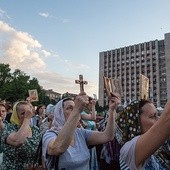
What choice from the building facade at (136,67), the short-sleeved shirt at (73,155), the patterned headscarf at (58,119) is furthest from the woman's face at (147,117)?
the building facade at (136,67)

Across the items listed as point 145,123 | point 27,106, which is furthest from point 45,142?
point 27,106

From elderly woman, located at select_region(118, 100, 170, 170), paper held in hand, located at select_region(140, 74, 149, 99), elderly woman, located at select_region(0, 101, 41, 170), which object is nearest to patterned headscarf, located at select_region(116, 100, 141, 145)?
elderly woman, located at select_region(118, 100, 170, 170)

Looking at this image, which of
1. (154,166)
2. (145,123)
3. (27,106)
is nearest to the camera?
(154,166)

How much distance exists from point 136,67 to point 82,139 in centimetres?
13128

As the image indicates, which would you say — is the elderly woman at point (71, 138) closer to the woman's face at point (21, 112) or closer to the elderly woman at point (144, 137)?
the elderly woman at point (144, 137)

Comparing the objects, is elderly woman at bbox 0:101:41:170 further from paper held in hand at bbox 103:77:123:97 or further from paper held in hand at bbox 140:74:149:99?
paper held in hand at bbox 140:74:149:99

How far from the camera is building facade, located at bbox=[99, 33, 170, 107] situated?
398 ft

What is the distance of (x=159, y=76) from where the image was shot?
121688 mm

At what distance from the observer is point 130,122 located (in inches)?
109

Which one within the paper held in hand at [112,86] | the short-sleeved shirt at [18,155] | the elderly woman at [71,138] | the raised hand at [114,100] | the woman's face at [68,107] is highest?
the paper held in hand at [112,86]

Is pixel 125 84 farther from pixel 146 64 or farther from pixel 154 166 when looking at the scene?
pixel 154 166

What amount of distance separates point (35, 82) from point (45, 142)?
83.9 m

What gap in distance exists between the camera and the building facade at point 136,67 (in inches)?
4781

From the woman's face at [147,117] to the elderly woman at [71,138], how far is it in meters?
0.52
